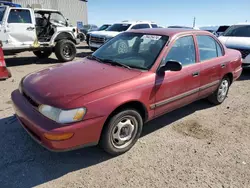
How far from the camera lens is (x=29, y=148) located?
3094mm

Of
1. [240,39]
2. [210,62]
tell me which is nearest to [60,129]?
[210,62]

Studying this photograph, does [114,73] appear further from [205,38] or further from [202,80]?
[205,38]

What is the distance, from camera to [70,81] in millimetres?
2848

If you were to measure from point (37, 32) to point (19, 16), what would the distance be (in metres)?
1.13

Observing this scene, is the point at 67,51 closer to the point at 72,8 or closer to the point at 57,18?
the point at 57,18

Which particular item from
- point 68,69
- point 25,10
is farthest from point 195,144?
point 25,10

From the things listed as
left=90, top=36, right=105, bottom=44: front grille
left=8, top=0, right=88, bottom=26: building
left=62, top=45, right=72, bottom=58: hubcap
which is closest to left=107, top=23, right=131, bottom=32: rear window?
left=90, top=36, right=105, bottom=44: front grille

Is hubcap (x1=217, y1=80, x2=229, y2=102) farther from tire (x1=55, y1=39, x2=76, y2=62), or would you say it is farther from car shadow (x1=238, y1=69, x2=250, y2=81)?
tire (x1=55, y1=39, x2=76, y2=62)

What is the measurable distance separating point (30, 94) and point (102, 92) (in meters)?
0.94

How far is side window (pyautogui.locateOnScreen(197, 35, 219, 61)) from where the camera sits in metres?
4.02

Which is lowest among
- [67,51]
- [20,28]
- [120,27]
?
[67,51]

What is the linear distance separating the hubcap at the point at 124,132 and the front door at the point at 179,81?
41 centimetres

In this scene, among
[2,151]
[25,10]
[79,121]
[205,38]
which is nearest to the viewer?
[79,121]

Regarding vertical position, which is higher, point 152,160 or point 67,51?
point 67,51
